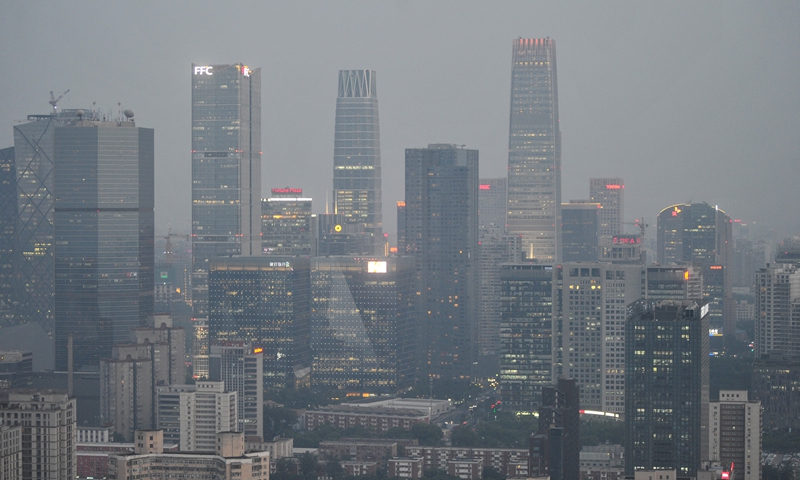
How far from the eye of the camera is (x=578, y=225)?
89.7m

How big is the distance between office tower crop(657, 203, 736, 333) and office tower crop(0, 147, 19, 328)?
2853 cm

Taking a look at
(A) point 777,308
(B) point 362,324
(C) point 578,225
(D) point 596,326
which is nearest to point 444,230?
(B) point 362,324

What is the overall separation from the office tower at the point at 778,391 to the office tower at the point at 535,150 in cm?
3437

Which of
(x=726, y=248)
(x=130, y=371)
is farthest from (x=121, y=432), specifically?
(x=726, y=248)

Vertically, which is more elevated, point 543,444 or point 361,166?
point 361,166

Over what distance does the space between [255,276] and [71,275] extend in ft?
25.9

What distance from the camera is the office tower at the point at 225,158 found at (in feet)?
257

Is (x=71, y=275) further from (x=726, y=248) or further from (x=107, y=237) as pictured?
(x=726, y=248)

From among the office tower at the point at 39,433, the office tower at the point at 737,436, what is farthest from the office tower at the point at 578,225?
the office tower at the point at 39,433

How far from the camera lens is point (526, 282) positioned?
203ft

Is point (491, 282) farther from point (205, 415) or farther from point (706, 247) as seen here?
point (205, 415)

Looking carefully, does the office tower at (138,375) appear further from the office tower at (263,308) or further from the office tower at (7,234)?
the office tower at (263,308)

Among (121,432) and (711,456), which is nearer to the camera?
(711,456)

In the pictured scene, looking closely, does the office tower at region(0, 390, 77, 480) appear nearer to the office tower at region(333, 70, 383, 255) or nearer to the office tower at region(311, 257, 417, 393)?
the office tower at region(311, 257, 417, 393)
